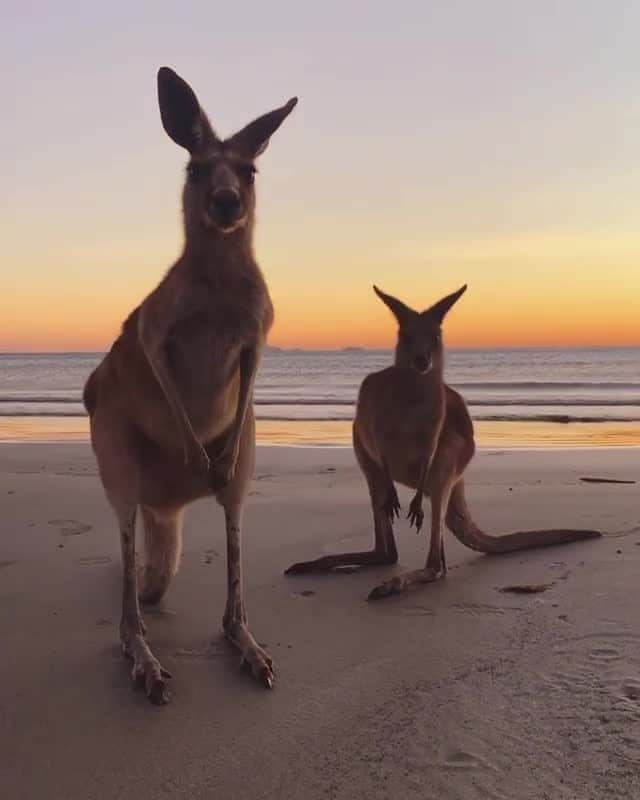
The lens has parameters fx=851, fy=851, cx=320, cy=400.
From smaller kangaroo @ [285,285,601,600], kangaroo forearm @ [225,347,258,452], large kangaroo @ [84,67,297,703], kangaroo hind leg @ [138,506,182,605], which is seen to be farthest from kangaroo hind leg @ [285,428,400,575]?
kangaroo forearm @ [225,347,258,452]

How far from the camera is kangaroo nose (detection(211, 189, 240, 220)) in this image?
2.56m

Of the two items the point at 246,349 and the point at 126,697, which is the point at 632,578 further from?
the point at 126,697

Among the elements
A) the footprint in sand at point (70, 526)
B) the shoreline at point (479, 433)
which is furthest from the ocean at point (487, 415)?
the footprint in sand at point (70, 526)

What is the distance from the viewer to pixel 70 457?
727 centimetres

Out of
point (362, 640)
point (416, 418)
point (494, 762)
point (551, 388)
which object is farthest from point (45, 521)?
point (551, 388)

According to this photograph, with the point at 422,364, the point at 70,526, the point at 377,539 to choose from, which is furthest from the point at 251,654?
the point at 70,526

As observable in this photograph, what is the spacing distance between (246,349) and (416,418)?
1236 mm

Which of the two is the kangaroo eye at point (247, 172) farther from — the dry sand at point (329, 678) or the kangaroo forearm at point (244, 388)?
the dry sand at point (329, 678)

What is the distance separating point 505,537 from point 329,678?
1.63 meters

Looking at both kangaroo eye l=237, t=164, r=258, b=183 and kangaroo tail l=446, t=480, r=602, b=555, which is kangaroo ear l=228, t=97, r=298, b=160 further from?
kangaroo tail l=446, t=480, r=602, b=555

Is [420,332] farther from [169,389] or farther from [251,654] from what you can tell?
[251,654]

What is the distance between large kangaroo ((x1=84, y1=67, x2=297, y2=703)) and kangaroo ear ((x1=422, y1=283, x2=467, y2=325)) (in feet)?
4.71

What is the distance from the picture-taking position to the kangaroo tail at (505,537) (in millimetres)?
3777

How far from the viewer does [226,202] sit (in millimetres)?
2564
